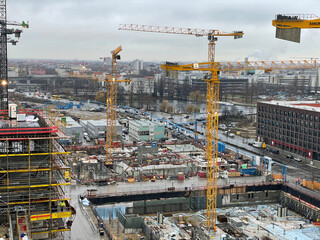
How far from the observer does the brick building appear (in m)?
31.6

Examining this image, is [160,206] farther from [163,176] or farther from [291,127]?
[291,127]

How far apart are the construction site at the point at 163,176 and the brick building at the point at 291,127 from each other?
0.09 m

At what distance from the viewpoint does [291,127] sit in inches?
1334

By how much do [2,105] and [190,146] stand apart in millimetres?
14903

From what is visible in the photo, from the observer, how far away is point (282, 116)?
34875 mm

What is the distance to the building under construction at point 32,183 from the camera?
13625 mm

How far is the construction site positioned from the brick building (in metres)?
0.09

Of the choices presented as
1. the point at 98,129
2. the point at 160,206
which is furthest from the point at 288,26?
the point at 98,129

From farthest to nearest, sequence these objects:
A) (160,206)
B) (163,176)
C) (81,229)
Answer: (163,176), (160,206), (81,229)

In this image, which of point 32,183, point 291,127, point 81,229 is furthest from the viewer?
point 291,127

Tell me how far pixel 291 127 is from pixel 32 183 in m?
24.5

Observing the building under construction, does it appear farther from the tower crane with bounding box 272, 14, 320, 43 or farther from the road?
the tower crane with bounding box 272, 14, 320, 43

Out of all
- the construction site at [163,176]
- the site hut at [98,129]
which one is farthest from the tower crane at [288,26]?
the site hut at [98,129]

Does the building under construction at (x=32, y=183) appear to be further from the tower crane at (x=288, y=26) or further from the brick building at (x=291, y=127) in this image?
the brick building at (x=291, y=127)
